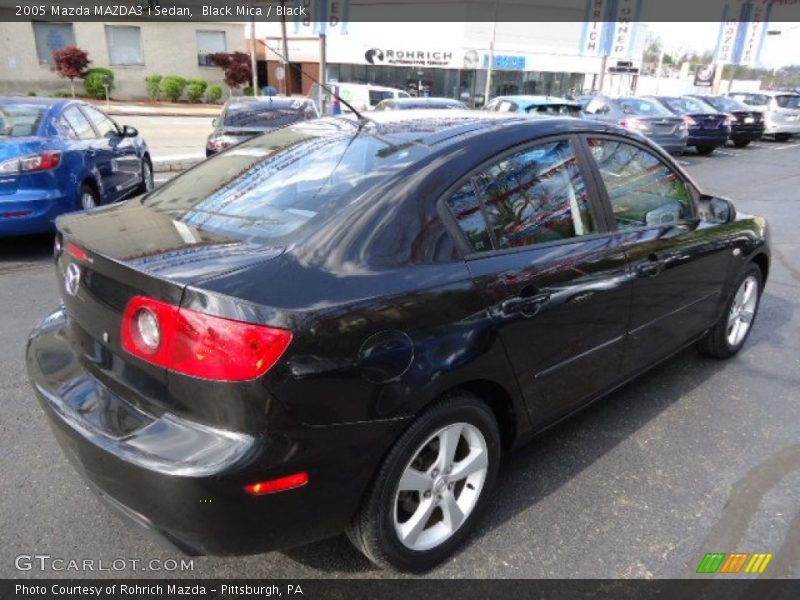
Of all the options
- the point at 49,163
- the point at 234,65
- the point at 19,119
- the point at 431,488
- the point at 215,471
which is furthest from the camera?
the point at 234,65

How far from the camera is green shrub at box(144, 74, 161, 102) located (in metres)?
33.3

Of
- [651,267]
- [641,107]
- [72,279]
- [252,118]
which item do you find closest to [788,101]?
[641,107]

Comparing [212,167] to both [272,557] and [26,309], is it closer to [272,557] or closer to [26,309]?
[272,557]

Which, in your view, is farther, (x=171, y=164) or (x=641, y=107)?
(x=641, y=107)

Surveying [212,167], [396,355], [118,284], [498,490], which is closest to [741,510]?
[498,490]

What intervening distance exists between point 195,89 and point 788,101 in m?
27.5

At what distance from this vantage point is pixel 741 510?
280cm

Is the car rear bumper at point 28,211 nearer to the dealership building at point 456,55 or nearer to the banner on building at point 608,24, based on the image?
the dealership building at point 456,55

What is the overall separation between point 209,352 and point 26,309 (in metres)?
3.66

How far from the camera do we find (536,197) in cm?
272

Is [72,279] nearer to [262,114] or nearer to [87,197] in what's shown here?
[87,197]

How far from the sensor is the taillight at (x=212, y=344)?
5.99 ft

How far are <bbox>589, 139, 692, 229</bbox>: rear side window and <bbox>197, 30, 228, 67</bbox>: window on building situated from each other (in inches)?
1433

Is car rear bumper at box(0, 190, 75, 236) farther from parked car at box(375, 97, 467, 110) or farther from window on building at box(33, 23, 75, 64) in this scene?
window on building at box(33, 23, 75, 64)
